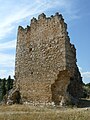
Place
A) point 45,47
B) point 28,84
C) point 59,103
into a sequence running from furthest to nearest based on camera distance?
point 28,84 → point 45,47 → point 59,103

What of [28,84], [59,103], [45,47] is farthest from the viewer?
[28,84]

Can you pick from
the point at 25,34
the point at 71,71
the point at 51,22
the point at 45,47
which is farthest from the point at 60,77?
the point at 25,34

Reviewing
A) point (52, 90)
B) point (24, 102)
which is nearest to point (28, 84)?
point (24, 102)

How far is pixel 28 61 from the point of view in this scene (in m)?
21.5

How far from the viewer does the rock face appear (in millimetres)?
18547

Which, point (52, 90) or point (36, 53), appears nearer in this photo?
point (52, 90)

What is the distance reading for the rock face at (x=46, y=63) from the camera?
18.5 metres

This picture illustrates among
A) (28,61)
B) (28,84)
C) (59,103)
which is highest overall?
(28,61)

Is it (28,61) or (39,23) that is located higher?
(39,23)

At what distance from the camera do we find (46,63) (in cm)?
1955

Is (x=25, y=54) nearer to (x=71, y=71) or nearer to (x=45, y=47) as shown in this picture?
(x=45, y=47)

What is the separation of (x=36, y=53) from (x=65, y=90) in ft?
12.8

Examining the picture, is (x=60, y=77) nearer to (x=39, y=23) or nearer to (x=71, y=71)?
→ (x=71, y=71)

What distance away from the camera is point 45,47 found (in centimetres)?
1973
